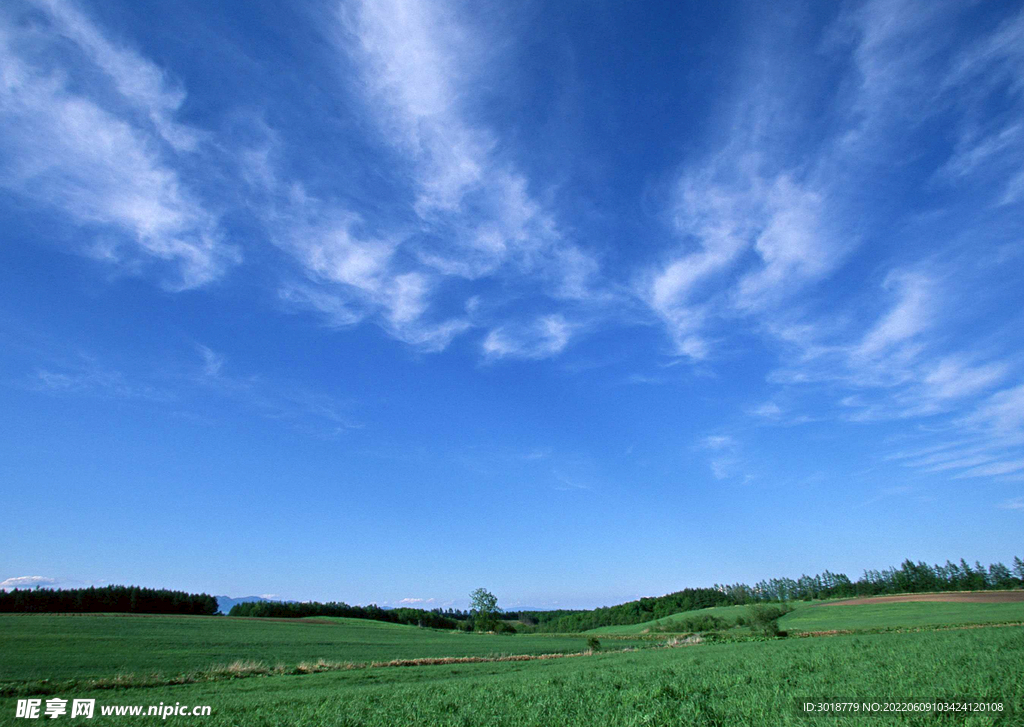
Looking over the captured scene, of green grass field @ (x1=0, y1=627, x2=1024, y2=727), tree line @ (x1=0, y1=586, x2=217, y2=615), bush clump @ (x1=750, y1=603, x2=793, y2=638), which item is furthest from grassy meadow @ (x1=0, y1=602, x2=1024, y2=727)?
tree line @ (x1=0, y1=586, x2=217, y2=615)

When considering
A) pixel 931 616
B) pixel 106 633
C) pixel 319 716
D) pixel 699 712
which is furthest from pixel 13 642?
pixel 931 616

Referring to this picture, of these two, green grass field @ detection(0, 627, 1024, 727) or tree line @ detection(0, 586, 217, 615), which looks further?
tree line @ detection(0, 586, 217, 615)

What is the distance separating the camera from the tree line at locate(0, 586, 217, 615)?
387ft

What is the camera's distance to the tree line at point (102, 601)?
11794 centimetres

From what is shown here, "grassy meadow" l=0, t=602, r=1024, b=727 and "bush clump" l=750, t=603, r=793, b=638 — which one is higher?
"grassy meadow" l=0, t=602, r=1024, b=727

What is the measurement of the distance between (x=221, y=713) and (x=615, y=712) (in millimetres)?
14402

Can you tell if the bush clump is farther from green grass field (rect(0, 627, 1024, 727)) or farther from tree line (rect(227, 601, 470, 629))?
tree line (rect(227, 601, 470, 629))

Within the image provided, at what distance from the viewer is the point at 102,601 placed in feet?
414

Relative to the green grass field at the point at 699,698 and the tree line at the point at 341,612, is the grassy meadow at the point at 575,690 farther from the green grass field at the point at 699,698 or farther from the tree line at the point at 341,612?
the tree line at the point at 341,612

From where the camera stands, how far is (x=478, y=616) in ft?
516

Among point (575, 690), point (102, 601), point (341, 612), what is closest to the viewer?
point (575, 690)

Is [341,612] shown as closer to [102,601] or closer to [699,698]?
[102,601]

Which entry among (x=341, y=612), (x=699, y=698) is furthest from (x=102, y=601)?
(x=699, y=698)

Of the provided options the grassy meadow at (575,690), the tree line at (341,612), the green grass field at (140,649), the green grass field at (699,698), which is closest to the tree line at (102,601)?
the tree line at (341,612)
